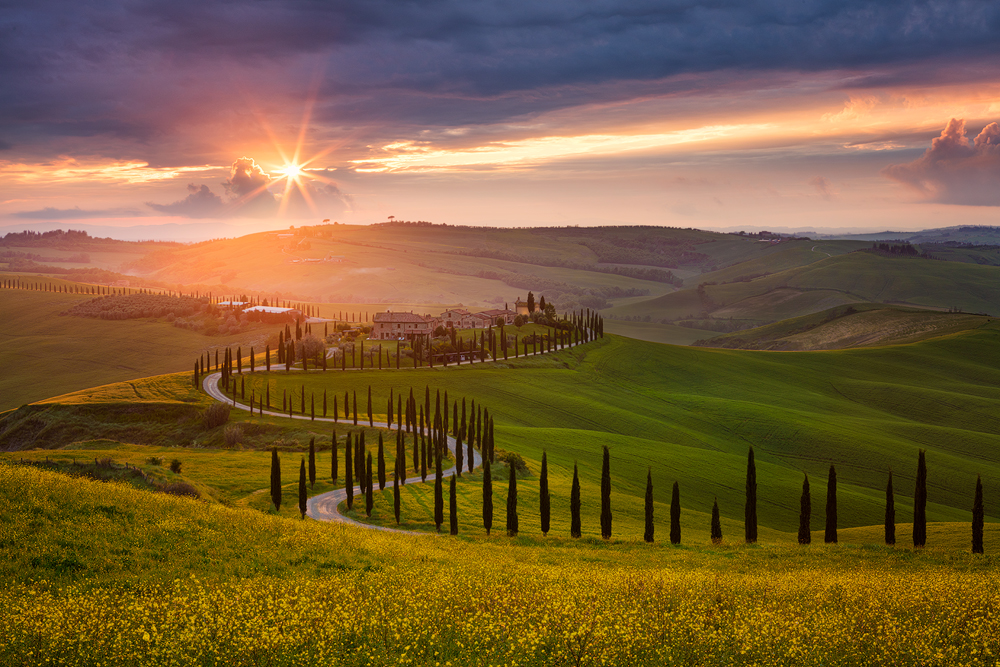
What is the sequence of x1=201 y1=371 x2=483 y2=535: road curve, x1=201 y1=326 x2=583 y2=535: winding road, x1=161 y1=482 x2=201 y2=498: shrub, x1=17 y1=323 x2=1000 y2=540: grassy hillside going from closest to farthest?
x1=161 y1=482 x2=201 y2=498: shrub → x1=201 y1=371 x2=483 y2=535: road curve → x1=201 y1=326 x2=583 y2=535: winding road → x1=17 y1=323 x2=1000 y2=540: grassy hillside

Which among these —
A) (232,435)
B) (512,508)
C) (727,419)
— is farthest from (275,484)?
(727,419)

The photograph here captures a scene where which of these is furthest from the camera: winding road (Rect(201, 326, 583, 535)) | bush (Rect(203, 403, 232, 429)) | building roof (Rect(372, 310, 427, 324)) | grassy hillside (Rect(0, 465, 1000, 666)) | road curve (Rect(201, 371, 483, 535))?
building roof (Rect(372, 310, 427, 324))

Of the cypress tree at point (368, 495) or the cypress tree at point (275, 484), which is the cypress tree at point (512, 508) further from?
the cypress tree at point (275, 484)

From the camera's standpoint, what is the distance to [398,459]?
7731cm

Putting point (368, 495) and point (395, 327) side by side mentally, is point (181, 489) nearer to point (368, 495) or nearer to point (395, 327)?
point (368, 495)

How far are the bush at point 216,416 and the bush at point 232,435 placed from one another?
15.6 ft

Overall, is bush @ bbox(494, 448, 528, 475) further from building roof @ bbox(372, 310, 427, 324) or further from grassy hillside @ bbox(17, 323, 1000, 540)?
building roof @ bbox(372, 310, 427, 324)

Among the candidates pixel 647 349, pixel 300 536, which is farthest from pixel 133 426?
pixel 647 349

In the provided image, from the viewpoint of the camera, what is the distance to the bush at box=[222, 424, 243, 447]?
327 ft

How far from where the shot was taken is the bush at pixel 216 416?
4233 inches

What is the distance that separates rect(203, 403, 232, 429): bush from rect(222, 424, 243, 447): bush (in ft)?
15.6

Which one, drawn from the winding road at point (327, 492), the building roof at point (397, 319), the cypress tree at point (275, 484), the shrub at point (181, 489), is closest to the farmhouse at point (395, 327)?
the building roof at point (397, 319)

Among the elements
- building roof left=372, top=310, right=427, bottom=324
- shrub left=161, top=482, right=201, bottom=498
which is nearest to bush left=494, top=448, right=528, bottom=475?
shrub left=161, top=482, right=201, bottom=498

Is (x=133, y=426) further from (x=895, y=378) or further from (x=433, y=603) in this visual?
(x=895, y=378)
